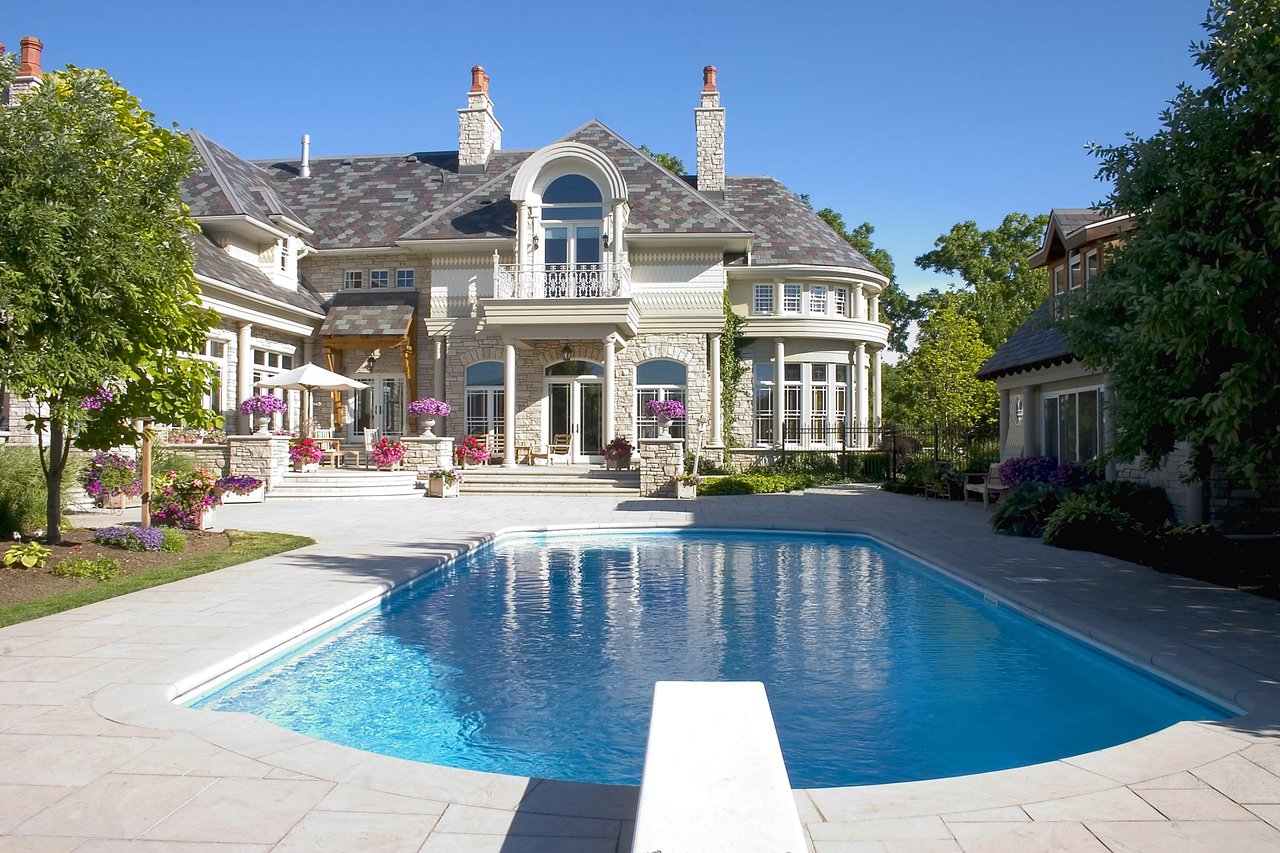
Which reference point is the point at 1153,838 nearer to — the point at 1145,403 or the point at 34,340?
the point at 1145,403

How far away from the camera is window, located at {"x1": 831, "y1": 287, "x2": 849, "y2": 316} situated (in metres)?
27.3

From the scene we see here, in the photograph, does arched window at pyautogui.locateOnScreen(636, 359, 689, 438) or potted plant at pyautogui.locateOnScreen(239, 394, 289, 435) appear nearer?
potted plant at pyautogui.locateOnScreen(239, 394, 289, 435)

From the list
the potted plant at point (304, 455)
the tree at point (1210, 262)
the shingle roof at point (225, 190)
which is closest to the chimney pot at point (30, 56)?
the shingle roof at point (225, 190)

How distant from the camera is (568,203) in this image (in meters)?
23.9

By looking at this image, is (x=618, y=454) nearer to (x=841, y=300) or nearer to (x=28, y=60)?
(x=841, y=300)

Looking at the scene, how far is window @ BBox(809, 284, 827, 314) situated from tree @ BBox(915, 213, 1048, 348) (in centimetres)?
1098

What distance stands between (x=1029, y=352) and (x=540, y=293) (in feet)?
38.4

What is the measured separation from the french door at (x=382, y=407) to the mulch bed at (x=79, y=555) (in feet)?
45.0

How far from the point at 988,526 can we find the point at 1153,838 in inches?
451

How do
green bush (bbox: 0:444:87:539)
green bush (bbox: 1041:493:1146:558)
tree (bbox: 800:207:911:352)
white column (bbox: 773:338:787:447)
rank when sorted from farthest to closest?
tree (bbox: 800:207:911:352)
white column (bbox: 773:338:787:447)
green bush (bbox: 1041:493:1146:558)
green bush (bbox: 0:444:87:539)

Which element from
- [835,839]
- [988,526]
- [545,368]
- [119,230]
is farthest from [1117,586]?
[545,368]

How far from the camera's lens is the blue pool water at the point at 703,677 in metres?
5.33

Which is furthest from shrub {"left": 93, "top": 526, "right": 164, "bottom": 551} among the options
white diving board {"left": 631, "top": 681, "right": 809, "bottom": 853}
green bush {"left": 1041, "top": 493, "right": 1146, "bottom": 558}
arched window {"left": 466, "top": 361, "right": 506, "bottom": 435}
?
arched window {"left": 466, "top": 361, "right": 506, "bottom": 435}

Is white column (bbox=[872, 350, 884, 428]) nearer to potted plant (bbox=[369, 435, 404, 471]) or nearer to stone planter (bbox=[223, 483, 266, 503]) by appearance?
potted plant (bbox=[369, 435, 404, 471])
